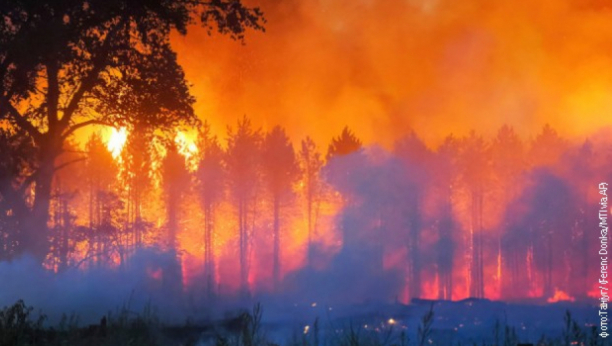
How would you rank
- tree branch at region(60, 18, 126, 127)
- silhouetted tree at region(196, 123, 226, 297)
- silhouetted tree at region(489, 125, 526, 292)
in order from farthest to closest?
silhouetted tree at region(196, 123, 226, 297) → silhouetted tree at region(489, 125, 526, 292) → tree branch at region(60, 18, 126, 127)

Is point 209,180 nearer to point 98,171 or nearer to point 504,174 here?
point 98,171

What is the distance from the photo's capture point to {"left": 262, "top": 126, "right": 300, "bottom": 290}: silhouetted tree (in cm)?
7025

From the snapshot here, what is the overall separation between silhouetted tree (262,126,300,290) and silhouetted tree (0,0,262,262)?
151 ft

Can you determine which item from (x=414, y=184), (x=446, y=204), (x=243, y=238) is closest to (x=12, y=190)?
(x=446, y=204)

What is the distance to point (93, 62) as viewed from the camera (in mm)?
20641

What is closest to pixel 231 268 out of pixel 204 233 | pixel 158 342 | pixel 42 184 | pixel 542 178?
pixel 204 233

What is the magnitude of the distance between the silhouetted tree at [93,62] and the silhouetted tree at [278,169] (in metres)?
46.0

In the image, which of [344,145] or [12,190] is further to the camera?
[344,145]

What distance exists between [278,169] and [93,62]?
164 ft

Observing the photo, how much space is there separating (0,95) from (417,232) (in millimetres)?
49816

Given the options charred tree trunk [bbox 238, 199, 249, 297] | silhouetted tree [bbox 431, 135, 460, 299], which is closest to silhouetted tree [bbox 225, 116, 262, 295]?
charred tree trunk [bbox 238, 199, 249, 297]

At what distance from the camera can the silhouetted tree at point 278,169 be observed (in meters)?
70.2

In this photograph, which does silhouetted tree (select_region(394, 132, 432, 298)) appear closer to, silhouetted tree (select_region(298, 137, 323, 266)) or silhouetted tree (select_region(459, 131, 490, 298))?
silhouetted tree (select_region(459, 131, 490, 298))

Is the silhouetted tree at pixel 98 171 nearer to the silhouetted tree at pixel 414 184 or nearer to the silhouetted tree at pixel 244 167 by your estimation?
the silhouetted tree at pixel 244 167
